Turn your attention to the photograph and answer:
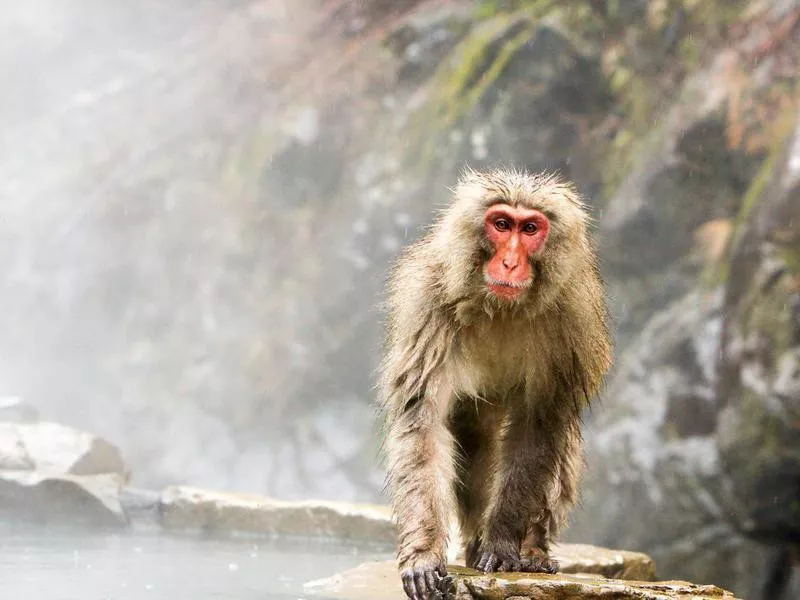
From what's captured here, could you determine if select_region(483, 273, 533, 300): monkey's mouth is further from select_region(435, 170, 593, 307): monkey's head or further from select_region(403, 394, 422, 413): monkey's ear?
select_region(403, 394, 422, 413): monkey's ear

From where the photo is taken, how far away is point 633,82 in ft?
30.4

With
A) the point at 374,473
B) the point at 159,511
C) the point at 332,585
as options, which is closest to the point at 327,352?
the point at 374,473

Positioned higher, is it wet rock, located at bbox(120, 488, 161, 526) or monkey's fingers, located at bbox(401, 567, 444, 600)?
wet rock, located at bbox(120, 488, 161, 526)

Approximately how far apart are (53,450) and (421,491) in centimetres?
452

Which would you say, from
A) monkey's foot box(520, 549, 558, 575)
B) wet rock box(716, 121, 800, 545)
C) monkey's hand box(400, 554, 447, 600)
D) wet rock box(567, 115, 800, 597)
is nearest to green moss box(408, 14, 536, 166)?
wet rock box(567, 115, 800, 597)

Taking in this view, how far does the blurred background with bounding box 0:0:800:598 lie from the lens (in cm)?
761

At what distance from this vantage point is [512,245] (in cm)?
297

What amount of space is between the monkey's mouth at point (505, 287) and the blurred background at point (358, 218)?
16.3 feet

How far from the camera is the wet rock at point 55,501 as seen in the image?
6004 mm

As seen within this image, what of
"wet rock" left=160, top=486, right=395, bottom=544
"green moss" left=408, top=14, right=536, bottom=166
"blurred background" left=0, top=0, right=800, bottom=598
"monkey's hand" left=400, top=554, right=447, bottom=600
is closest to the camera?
"monkey's hand" left=400, top=554, right=447, bottom=600

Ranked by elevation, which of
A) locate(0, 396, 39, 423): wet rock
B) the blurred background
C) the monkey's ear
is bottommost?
the monkey's ear

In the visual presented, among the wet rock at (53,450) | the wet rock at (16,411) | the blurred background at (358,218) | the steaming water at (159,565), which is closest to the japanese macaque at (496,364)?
the steaming water at (159,565)

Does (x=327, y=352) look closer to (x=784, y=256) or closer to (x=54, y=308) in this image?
(x=54, y=308)

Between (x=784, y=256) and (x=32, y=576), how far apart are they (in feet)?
19.9
